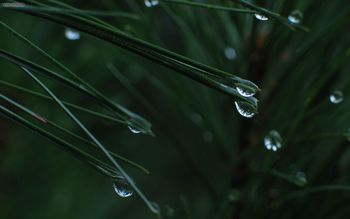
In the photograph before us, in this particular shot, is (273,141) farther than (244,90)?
Yes

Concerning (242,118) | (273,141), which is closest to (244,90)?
(273,141)

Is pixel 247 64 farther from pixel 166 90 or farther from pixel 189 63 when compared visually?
pixel 189 63

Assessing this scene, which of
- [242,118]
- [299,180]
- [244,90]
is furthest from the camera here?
[242,118]

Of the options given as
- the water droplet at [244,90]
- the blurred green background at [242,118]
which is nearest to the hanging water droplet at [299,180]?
the blurred green background at [242,118]

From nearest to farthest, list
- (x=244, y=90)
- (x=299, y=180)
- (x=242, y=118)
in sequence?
(x=244, y=90), (x=299, y=180), (x=242, y=118)

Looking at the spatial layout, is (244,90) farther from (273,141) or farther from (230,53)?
(230,53)

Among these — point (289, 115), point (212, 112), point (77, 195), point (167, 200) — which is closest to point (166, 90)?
point (212, 112)

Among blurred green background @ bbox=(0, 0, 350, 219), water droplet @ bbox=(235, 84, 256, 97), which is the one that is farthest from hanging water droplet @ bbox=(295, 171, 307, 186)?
water droplet @ bbox=(235, 84, 256, 97)

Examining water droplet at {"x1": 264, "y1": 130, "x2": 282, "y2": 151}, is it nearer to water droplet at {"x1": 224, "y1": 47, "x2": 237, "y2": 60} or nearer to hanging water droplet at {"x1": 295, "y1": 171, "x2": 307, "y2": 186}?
hanging water droplet at {"x1": 295, "y1": 171, "x2": 307, "y2": 186}
